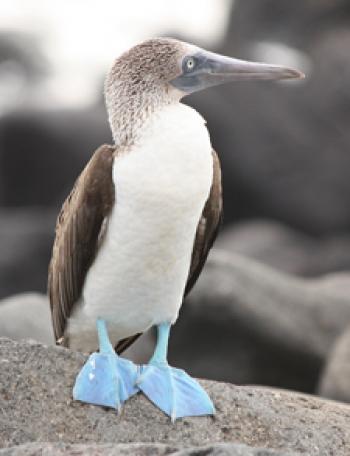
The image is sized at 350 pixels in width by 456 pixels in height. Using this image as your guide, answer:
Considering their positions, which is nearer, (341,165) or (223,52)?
(341,165)

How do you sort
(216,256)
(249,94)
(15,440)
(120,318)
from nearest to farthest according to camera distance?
1. (15,440)
2. (120,318)
3. (216,256)
4. (249,94)

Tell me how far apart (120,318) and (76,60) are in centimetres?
2091

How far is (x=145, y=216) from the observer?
5543 mm

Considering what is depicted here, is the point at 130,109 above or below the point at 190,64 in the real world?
below

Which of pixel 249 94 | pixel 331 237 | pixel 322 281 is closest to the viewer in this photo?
pixel 322 281

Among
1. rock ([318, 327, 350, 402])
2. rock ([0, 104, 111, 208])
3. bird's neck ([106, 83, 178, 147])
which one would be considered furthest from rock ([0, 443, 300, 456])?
rock ([0, 104, 111, 208])

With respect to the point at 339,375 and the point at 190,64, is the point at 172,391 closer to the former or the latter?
the point at 190,64

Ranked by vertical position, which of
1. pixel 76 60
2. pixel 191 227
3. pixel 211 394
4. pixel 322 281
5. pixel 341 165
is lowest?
pixel 76 60

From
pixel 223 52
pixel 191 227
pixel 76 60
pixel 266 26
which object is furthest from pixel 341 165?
pixel 191 227

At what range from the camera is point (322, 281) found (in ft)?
35.4

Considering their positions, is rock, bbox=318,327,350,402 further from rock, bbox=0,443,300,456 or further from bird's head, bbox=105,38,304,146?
rock, bbox=0,443,300,456

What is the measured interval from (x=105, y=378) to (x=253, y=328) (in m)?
4.27

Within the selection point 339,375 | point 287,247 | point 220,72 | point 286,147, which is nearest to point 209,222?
point 220,72

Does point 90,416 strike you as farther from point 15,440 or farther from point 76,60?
point 76,60
